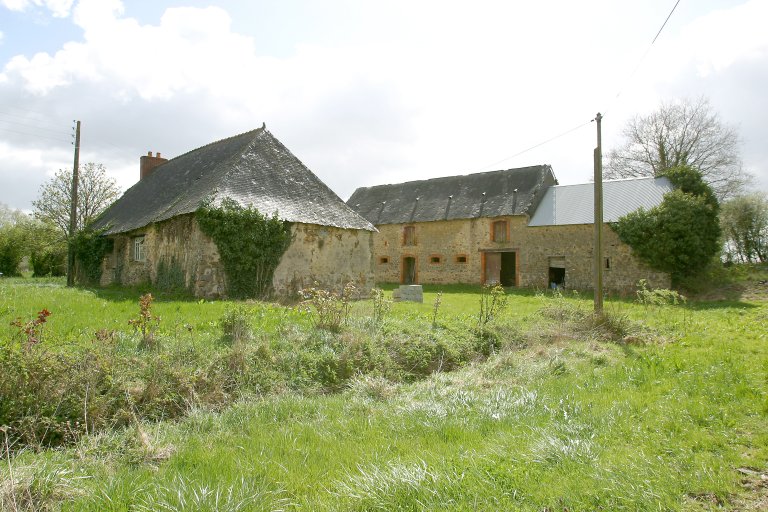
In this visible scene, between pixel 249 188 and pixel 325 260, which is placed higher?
pixel 249 188

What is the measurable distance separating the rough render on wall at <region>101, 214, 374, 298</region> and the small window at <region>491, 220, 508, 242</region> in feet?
36.8

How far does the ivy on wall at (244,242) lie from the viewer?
49.0ft

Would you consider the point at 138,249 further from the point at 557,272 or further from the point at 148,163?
the point at 557,272

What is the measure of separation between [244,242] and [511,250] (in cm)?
1693

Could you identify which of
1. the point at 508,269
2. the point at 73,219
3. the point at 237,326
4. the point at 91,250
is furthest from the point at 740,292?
the point at 73,219

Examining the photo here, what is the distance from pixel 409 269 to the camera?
105 ft

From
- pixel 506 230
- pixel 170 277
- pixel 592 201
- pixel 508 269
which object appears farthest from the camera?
pixel 508 269

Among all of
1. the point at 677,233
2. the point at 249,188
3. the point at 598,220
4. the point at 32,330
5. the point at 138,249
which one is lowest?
the point at 32,330

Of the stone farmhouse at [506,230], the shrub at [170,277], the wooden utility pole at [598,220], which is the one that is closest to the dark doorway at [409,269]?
the stone farmhouse at [506,230]

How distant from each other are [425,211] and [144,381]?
26090 millimetres

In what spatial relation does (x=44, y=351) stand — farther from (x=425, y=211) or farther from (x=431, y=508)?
(x=425, y=211)

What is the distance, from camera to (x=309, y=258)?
17.3 meters

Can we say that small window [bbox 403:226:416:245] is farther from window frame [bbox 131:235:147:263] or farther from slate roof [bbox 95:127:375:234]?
window frame [bbox 131:235:147:263]

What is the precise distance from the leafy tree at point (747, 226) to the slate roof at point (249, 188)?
23346mm
